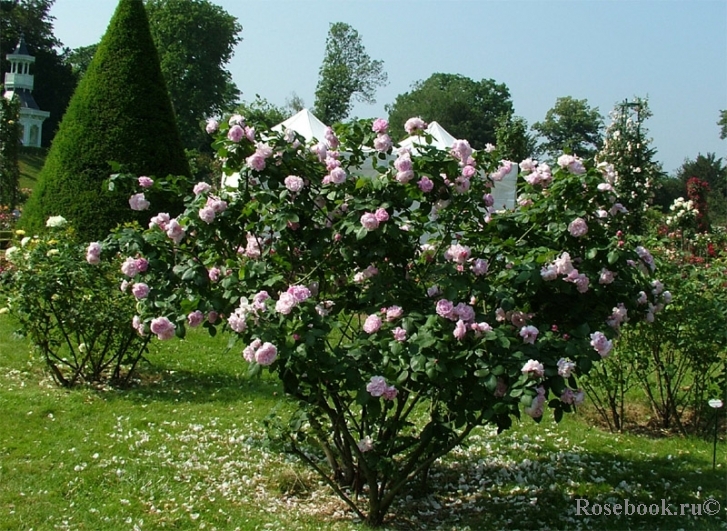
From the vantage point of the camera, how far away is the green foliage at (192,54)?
36.7 metres

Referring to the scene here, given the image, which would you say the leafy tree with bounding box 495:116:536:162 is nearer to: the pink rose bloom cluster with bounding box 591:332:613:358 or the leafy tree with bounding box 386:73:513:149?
the pink rose bloom cluster with bounding box 591:332:613:358

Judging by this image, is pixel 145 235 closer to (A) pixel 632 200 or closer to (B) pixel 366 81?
(A) pixel 632 200

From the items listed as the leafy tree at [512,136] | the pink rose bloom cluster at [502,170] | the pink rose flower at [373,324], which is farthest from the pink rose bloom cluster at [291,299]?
the leafy tree at [512,136]

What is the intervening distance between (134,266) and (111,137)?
6.78 metres

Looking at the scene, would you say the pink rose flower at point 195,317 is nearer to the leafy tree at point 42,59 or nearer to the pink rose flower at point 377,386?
the pink rose flower at point 377,386

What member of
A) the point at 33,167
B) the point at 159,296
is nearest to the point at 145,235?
the point at 159,296

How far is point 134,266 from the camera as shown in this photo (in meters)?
3.26

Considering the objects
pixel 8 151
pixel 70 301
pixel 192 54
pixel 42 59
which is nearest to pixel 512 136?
pixel 8 151

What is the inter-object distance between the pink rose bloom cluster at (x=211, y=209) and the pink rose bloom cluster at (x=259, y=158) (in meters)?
0.24


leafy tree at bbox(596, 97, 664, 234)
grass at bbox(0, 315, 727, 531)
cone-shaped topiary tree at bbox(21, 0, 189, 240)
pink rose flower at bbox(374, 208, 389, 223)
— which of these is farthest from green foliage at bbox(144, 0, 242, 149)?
pink rose flower at bbox(374, 208, 389, 223)

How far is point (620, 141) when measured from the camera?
16234mm

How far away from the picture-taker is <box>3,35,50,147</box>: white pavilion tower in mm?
35156

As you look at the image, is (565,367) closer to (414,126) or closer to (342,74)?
(414,126)

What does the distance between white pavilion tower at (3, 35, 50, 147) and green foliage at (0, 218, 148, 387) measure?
32.8 m
